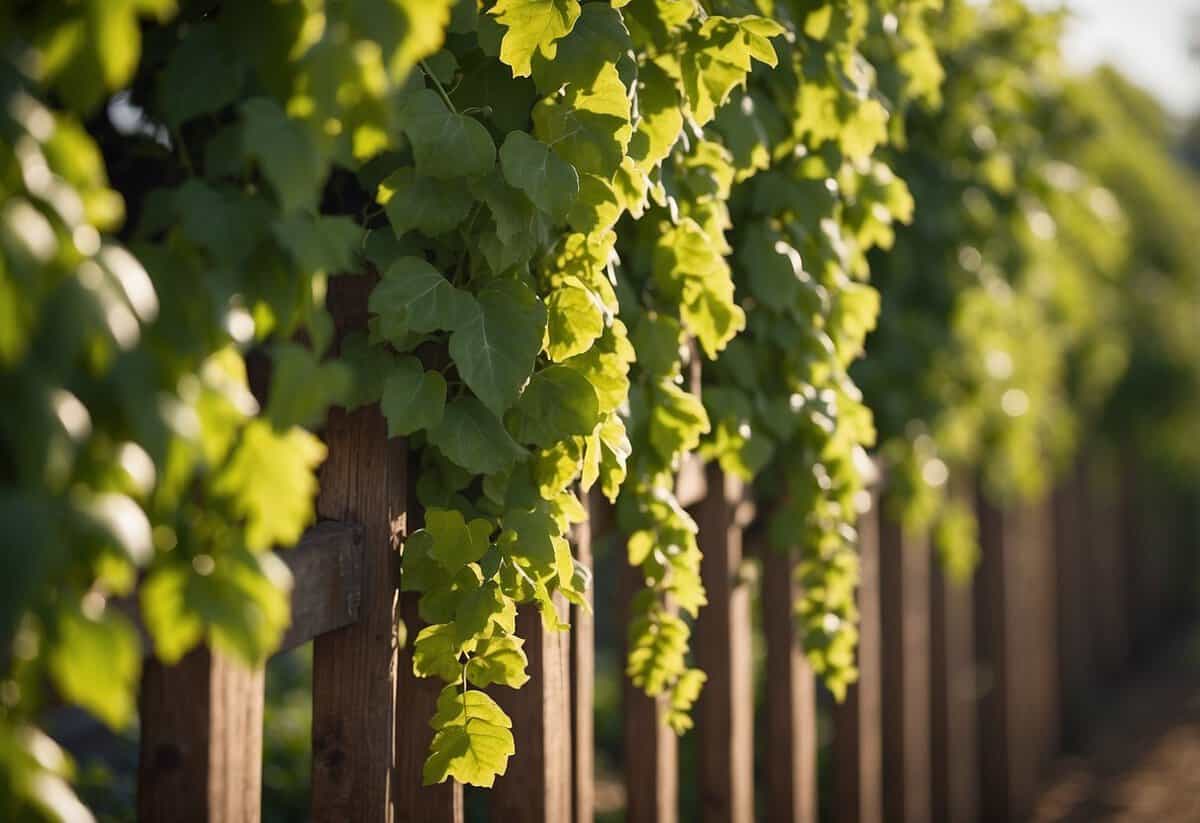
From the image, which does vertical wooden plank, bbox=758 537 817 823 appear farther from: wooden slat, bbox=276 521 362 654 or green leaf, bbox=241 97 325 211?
green leaf, bbox=241 97 325 211

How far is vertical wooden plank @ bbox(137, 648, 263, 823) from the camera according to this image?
118cm

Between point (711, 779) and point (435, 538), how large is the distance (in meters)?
1.19

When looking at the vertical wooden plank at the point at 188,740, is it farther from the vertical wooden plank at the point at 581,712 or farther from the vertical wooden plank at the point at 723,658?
the vertical wooden plank at the point at 723,658

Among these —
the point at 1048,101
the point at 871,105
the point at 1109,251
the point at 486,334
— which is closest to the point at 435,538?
the point at 486,334

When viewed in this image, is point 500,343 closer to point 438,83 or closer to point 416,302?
point 416,302

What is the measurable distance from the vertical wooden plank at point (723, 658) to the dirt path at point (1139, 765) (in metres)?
2.40

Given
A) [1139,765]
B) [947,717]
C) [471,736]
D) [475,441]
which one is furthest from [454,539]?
[1139,765]

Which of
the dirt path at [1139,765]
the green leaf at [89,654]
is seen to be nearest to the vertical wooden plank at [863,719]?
the dirt path at [1139,765]

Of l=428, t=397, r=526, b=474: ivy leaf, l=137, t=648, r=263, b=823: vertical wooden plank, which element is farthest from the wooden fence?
l=428, t=397, r=526, b=474: ivy leaf

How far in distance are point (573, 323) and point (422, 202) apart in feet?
0.77

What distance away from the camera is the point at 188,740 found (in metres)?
1.19

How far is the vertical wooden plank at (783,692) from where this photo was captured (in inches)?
103

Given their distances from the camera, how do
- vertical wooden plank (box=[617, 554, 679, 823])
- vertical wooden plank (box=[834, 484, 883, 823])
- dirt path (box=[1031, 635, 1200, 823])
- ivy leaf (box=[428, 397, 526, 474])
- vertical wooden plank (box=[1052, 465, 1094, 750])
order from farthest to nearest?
vertical wooden plank (box=[1052, 465, 1094, 750]) < dirt path (box=[1031, 635, 1200, 823]) < vertical wooden plank (box=[834, 484, 883, 823]) < vertical wooden plank (box=[617, 554, 679, 823]) < ivy leaf (box=[428, 397, 526, 474])

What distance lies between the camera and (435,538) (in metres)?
1.42
